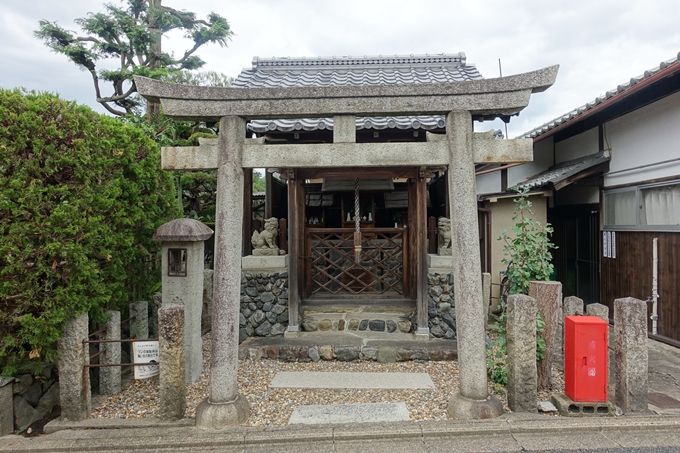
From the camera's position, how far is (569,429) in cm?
375

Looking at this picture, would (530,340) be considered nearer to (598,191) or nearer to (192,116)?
(192,116)

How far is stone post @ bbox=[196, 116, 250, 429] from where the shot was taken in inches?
158

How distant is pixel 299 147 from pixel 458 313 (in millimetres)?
2613

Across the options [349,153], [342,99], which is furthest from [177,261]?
[342,99]

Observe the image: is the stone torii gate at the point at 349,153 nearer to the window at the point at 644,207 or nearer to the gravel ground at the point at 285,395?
the gravel ground at the point at 285,395

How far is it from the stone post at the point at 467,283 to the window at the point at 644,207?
518cm

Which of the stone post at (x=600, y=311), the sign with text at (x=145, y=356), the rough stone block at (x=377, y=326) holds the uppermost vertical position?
the stone post at (x=600, y=311)

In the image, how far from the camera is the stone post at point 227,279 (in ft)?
13.1

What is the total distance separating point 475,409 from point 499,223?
661cm

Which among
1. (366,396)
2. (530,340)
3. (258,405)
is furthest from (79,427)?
(530,340)

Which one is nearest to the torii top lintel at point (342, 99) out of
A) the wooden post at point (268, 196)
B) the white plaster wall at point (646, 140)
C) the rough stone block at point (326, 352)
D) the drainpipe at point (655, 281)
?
the wooden post at point (268, 196)

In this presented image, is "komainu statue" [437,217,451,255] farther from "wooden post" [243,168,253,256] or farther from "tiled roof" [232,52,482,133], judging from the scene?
"wooden post" [243,168,253,256]

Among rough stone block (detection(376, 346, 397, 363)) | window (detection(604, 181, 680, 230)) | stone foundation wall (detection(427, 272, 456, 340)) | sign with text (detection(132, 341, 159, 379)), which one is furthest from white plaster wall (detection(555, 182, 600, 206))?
sign with text (detection(132, 341, 159, 379))

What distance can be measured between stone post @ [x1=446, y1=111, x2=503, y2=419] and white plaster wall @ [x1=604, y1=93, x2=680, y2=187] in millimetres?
5173
